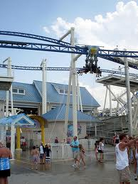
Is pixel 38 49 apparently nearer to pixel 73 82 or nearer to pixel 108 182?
pixel 73 82

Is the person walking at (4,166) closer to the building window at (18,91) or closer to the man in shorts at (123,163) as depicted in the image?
the man in shorts at (123,163)

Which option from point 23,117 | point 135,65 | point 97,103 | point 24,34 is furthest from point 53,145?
point 97,103

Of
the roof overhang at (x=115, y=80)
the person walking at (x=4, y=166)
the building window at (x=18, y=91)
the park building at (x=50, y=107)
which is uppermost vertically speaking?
the roof overhang at (x=115, y=80)

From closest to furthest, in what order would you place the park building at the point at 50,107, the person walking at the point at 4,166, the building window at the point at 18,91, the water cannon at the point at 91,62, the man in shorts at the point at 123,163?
the man in shorts at the point at 123,163, the person walking at the point at 4,166, the water cannon at the point at 91,62, the park building at the point at 50,107, the building window at the point at 18,91

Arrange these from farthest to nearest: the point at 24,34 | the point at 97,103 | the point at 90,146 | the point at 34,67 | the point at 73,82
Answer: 1. the point at 97,103
2. the point at 34,67
3. the point at 90,146
4. the point at 24,34
5. the point at 73,82

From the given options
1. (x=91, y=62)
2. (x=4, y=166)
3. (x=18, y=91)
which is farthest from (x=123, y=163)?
(x=18, y=91)

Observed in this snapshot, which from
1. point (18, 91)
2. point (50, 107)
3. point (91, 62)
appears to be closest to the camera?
point (91, 62)

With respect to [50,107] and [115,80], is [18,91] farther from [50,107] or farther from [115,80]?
[115,80]

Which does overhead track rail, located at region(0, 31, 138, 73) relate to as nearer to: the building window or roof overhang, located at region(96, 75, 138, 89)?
roof overhang, located at region(96, 75, 138, 89)

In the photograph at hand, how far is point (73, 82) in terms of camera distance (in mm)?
24109

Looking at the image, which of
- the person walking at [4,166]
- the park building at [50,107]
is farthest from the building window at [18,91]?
the person walking at [4,166]

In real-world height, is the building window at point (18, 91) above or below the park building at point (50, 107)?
above

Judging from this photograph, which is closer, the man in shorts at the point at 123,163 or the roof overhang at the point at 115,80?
the man in shorts at the point at 123,163

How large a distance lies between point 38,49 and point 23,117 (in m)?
6.39
